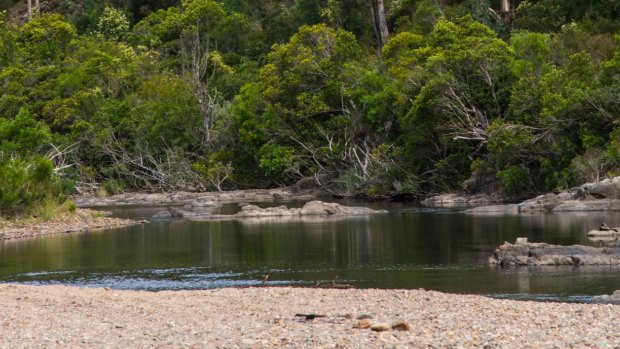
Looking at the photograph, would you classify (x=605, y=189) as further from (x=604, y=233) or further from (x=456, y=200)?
(x=604, y=233)

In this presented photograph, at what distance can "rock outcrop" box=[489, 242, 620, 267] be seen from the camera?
30578mm

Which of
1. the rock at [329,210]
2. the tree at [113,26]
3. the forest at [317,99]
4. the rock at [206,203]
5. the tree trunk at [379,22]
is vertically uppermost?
the tree at [113,26]

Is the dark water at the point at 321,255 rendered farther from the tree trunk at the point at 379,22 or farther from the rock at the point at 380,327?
the tree trunk at the point at 379,22

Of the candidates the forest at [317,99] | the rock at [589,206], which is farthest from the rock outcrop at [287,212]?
the rock at [589,206]

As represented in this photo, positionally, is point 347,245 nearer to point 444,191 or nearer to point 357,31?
point 444,191

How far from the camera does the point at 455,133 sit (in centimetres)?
6172

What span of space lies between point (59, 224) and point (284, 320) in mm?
32480

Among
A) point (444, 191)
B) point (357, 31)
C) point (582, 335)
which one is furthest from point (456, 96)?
point (582, 335)

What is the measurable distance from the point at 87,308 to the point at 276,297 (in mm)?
4774

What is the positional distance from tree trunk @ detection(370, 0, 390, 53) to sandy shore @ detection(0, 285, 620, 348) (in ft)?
192

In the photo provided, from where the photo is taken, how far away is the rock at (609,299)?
75.7ft

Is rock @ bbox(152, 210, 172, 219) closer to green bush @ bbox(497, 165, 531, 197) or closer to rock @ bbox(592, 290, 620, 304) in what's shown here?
green bush @ bbox(497, 165, 531, 197)

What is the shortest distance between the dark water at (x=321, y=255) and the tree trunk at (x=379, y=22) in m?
32.5

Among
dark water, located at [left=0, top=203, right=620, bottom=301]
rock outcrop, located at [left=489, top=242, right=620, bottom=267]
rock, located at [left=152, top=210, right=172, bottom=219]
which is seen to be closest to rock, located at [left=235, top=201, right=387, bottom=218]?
dark water, located at [left=0, top=203, right=620, bottom=301]
